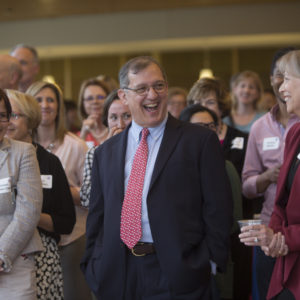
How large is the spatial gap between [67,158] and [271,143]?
156 centimetres

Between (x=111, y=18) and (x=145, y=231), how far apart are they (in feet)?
32.6

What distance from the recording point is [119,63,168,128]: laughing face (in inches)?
98.6

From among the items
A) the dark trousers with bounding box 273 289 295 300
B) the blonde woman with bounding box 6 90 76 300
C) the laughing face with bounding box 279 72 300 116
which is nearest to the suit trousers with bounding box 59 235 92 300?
the blonde woman with bounding box 6 90 76 300

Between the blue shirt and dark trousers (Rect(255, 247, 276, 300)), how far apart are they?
3.00 feet

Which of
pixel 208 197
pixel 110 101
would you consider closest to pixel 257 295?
pixel 208 197

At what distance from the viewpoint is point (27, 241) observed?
2.69 m

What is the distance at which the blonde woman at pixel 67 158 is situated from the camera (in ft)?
11.8

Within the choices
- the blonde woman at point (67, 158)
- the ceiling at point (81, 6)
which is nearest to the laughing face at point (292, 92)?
the blonde woman at point (67, 158)

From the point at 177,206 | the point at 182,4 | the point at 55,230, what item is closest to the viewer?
the point at 177,206

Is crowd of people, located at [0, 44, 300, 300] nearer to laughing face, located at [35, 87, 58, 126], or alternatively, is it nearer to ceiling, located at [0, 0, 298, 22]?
laughing face, located at [35, 87, 58, 126]

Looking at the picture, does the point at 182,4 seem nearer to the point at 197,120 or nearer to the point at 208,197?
the point at 197,120

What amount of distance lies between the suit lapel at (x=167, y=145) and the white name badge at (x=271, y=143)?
1.10 meters

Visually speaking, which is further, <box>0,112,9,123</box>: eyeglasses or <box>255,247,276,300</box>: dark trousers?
<box>255,247,276,300</box>: dark trousers

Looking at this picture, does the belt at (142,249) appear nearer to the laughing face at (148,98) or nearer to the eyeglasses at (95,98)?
the laughing face at (148,98)
